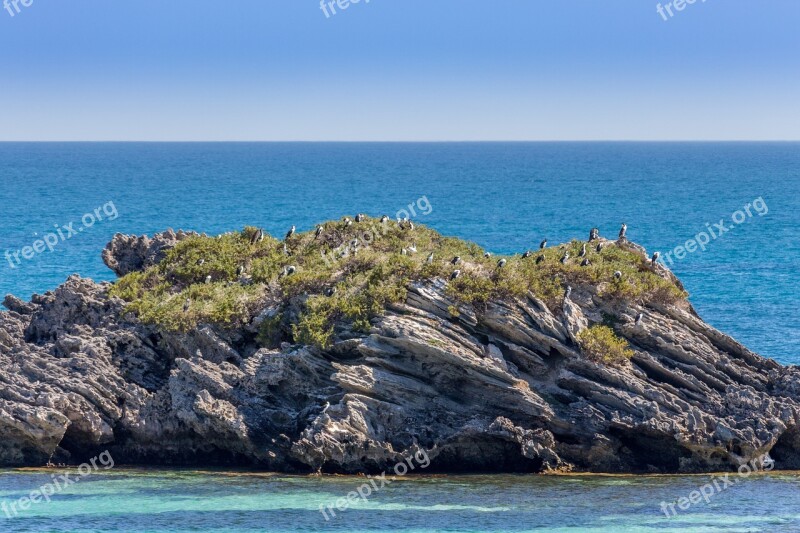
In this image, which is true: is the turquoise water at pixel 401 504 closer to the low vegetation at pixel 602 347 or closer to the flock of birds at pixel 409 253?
the low vegetation at pixel 602 347

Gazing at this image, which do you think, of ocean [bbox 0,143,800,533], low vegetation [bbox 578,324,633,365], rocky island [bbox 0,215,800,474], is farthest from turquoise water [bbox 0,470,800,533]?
low vegetation [bbox 578,324,633,365]

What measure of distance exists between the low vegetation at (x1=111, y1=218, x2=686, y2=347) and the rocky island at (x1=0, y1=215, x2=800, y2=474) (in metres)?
0.10

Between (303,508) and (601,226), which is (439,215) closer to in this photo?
(601,226)

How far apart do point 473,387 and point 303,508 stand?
7131 mm

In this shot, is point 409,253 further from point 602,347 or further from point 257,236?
point 602,347

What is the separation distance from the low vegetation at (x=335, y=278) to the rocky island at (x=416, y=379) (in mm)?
96

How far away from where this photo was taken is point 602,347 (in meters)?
33.6

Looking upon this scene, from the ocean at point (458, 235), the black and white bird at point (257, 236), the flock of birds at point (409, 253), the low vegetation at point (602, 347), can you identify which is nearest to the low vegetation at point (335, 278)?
the flock of birds at point (409, 253)

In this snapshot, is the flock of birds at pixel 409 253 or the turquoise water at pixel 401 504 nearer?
the turquoise water at pixel 401 504

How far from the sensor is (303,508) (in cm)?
2917

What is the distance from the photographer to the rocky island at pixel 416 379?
32.4m

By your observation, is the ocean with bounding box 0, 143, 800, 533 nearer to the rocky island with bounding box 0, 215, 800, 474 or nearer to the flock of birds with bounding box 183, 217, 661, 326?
the rocky island with bounding box 0, 215, 800, 474

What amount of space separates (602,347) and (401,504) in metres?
8.63

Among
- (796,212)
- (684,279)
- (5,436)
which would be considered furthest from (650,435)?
(796,212)
